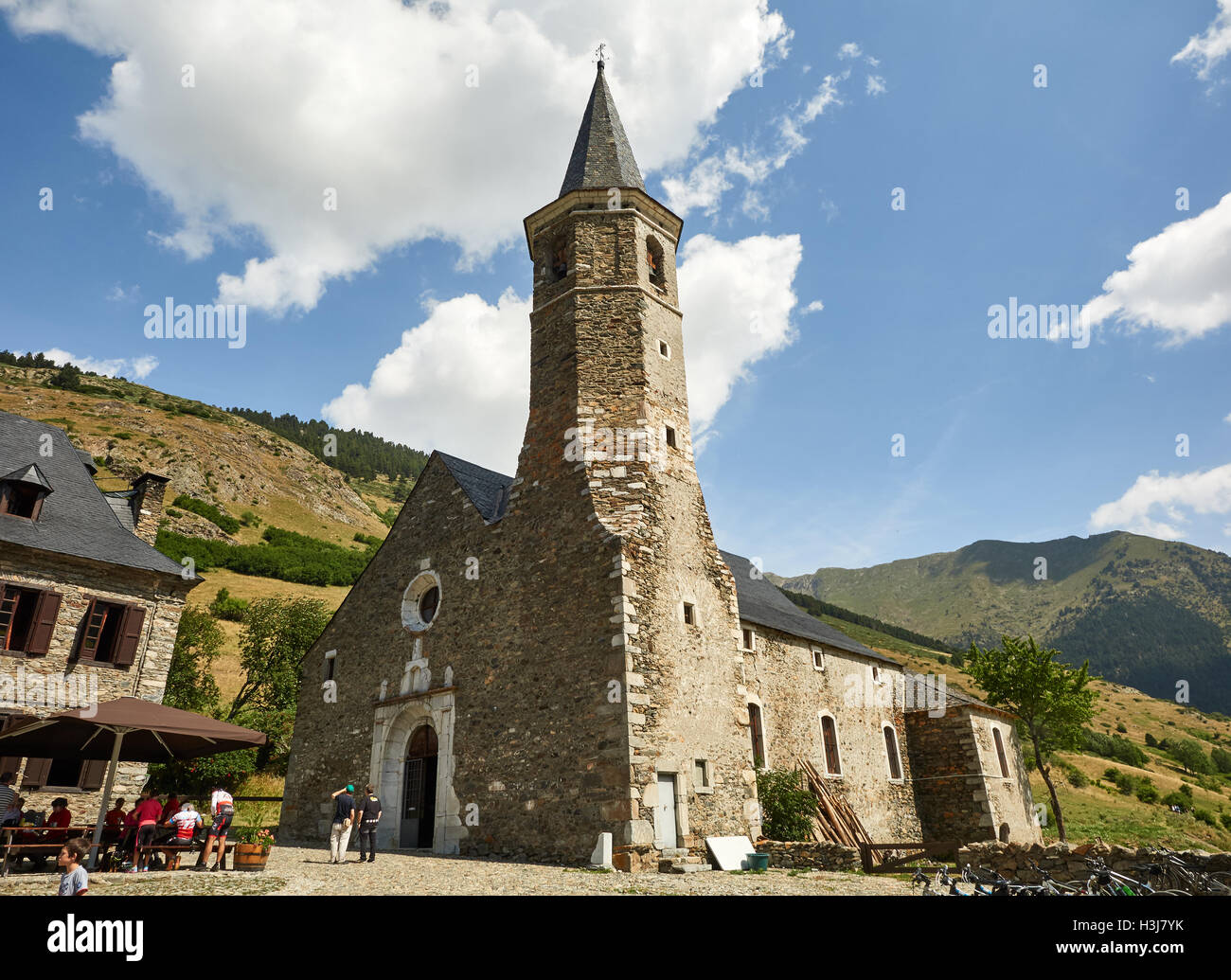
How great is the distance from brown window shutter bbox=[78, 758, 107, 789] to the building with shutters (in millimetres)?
23

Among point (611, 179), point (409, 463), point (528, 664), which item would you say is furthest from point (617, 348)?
point (409, 463)

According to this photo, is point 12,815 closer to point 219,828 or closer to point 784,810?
point 219,828

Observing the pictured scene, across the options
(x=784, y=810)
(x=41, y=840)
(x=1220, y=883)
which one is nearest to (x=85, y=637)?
(x=41, y=840)

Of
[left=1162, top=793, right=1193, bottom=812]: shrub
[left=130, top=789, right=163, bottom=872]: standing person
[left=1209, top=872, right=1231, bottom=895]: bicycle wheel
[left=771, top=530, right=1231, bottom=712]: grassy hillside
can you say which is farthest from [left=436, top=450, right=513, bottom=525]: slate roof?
[left=771, top=530, right=1231, bottom=712]: grassy hillside

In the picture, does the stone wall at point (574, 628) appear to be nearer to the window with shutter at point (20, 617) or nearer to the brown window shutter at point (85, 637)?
the brown window shutter at point (85, 637)

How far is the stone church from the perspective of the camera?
13.4m

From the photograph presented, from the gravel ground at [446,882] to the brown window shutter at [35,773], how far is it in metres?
7.56

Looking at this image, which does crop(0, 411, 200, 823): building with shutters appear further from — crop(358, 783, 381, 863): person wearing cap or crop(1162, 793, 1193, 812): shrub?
crop(1162, 793, 1193, 812): shrub

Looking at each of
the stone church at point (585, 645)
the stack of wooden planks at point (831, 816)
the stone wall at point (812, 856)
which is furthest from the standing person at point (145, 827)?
the stack of wooden planks at point (831, 816)

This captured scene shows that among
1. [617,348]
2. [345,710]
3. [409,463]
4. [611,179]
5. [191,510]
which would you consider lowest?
[345,710]

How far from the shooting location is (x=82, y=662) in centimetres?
1712

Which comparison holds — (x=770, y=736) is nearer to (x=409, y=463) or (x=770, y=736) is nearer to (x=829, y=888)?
(x=829, y=888)
